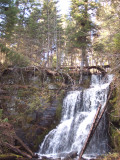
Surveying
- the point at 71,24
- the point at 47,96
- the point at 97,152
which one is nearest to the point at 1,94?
the point at 47,96

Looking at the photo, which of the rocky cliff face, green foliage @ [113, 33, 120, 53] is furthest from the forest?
green foliage @ [113, 33, 120, 53]

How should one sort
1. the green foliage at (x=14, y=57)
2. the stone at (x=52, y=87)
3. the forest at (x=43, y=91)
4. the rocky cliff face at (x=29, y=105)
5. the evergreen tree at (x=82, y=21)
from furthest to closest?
the evergreen tree at (x=82, y=21), the stone at (x=52, y=87), the rocky cliff face at (x=29, y=105), the green foliage at (x=14, y=57), the forest at (x=43, y=91)

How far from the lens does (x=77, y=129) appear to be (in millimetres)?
11875

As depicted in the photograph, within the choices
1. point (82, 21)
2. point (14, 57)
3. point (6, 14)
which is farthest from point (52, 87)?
point (82, 21)

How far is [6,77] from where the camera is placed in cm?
1430

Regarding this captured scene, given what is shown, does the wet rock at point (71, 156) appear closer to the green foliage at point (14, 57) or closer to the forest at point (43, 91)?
the forest at point (43, 91)

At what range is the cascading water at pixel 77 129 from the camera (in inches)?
430

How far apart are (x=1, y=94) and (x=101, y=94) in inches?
297

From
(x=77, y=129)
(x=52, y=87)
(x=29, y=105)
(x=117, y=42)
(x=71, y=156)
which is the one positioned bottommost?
(x=71, y=156)

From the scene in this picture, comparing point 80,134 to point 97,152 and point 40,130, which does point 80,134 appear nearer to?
point 97,152

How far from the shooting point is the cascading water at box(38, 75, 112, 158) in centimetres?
1093

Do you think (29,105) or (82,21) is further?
(82,21)

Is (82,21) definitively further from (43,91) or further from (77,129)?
(77,129)

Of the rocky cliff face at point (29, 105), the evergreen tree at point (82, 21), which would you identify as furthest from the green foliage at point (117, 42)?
the evergreen tree at point (82, 21)
